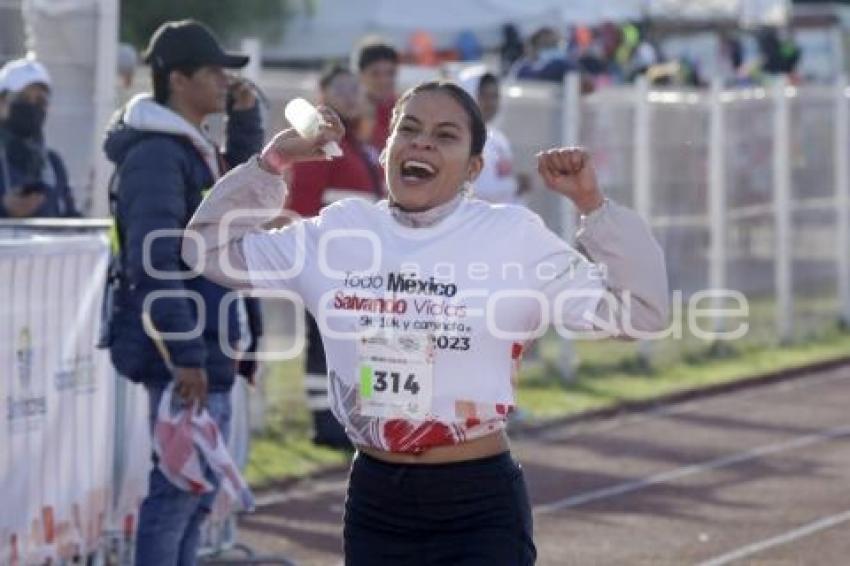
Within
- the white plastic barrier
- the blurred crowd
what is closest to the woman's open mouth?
the white plastic barrier

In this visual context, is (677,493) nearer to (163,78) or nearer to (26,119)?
(26,119)

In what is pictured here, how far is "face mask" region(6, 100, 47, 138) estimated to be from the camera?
37.4ft

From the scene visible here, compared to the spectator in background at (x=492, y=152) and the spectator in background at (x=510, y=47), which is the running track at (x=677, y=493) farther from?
the spectator in background at (x=510, y=47)

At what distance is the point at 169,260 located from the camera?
8.00 meters

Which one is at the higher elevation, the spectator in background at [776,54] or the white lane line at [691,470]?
the spectator in background at [776,54]

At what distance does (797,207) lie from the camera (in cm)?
2064

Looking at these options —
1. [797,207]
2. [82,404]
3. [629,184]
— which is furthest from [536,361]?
[82,404]

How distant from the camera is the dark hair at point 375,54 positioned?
13.7 meters

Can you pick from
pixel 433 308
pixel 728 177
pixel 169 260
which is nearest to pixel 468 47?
pixel 728 177

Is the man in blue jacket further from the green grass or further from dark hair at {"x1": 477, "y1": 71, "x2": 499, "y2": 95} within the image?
dark hair at {"x1": 477, "y1": 71, "x2": 499, "y2": 95}

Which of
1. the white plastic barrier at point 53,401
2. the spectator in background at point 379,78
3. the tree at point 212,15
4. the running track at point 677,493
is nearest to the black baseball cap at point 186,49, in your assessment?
the white plastic barrier at point 53,401

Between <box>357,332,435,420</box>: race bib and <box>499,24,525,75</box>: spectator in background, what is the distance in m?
20.5

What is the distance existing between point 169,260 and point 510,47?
19579mm

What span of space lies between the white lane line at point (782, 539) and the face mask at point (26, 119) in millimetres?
4078
